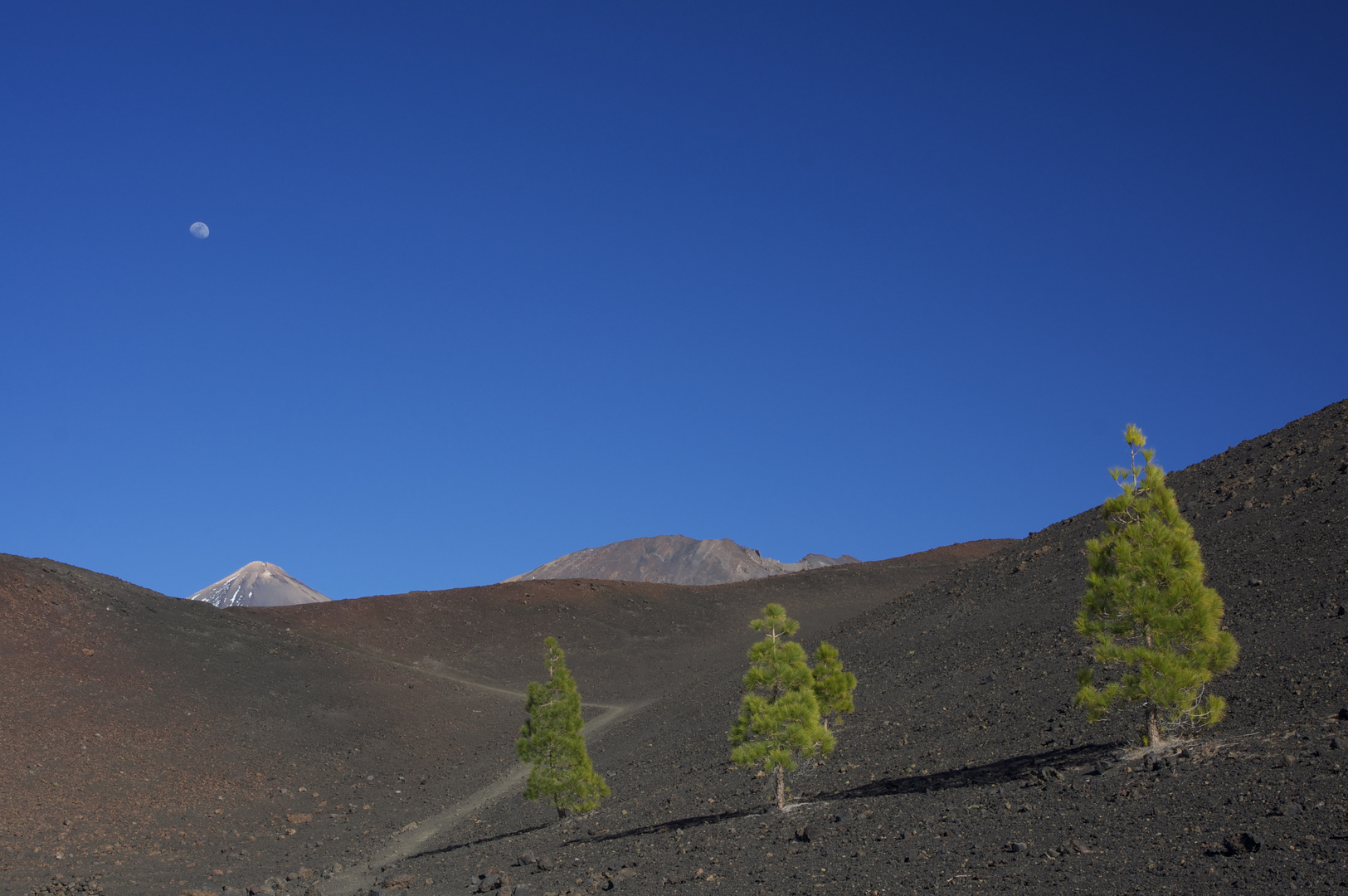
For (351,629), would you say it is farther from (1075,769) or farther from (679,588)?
(1075,769)

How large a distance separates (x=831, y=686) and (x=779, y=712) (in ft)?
26.1

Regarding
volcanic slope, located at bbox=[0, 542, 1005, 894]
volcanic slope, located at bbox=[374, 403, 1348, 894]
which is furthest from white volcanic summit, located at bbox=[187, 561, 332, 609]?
volcanic slope, located at bbox=[374, 403, 1348, 894]

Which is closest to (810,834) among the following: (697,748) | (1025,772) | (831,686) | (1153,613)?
(1025,772)

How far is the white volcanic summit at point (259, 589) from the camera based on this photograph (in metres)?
158

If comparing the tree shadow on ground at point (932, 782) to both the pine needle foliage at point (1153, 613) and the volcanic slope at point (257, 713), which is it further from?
the volcanic slope at point (257, 713)

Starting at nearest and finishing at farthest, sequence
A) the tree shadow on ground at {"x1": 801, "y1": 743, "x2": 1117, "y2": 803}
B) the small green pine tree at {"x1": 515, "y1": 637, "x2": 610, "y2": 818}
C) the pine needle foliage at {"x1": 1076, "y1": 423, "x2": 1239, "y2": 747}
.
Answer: the pine needle foliage at {"x1": 1076, "y1": 423, "x2": 1239, "y2": 747} → the tree shadow on ground at {"x1": 801, "y1": 743, "x2": 1117, "y2": 803} → the small green pine tree at {"x1": 515, "y1": 637, "x2": 610, "y2": 818}

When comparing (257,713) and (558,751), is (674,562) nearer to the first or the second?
(257,713)

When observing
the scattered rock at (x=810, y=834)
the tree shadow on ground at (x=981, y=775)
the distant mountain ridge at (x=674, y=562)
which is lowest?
the scattered rock at (x=810, y=834)

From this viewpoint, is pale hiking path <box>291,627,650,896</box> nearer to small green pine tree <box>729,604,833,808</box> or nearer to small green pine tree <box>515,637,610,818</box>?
small green pine tree <box>515,637,610,818</box>

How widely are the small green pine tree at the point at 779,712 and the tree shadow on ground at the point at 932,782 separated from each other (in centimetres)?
94

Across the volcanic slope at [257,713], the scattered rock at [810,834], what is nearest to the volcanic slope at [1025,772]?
the scattered rock at [810,834]

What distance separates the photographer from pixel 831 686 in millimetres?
23641

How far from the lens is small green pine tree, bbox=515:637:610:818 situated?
68.4ft

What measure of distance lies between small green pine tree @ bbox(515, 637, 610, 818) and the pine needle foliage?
11.2 metres
